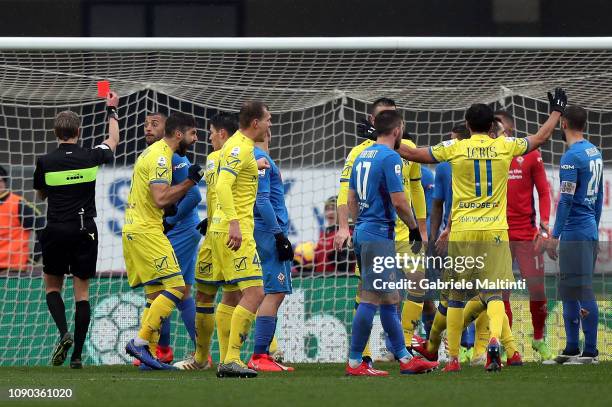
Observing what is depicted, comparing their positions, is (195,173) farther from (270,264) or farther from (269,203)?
(270,264)

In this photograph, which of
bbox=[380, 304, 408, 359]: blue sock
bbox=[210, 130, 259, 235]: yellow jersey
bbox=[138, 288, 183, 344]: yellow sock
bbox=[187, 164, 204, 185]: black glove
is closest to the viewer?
bbox=[210, 130, 259, 235]: yellow jersey

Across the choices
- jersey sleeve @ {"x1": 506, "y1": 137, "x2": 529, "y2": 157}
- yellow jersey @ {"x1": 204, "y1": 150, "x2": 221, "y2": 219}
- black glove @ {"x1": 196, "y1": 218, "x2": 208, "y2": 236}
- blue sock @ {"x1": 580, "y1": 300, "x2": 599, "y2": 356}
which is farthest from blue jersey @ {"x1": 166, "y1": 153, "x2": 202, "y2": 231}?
blue sock @ {"x1": 580, "y1": 300, "x2": 599, "y2": 356}

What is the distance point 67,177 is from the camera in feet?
31.1

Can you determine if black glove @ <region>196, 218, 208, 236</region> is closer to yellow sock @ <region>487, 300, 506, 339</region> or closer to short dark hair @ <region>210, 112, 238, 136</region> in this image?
short dark hair @ <region>210, 112, 238, 136</region>

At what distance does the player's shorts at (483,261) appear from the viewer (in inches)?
336

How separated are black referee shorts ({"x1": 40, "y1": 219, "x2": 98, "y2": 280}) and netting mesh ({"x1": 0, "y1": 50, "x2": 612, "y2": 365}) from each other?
1719mm

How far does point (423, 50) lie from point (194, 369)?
327 cm

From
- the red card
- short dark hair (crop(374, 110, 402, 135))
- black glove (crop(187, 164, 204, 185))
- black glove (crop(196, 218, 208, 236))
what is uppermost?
the red card

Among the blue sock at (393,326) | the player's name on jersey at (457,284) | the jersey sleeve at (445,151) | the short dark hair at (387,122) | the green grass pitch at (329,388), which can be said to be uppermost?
the short dark hair at (387,122)

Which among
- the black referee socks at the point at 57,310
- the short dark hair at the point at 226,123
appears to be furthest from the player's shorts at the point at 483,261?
the black referee socks at the point at 57,310

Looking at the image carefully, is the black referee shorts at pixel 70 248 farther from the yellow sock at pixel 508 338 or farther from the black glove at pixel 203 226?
the yellow sock at pixel 508 338

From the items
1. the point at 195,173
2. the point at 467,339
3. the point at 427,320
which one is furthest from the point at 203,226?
the point at 467,339

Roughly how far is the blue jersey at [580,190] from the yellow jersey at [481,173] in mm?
903

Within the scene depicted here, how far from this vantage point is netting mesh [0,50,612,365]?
1072 centimetres
